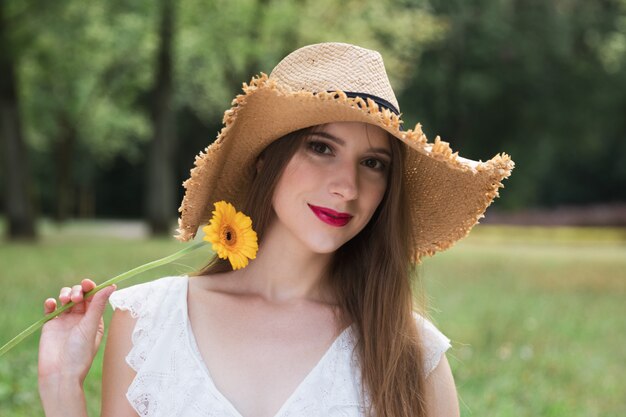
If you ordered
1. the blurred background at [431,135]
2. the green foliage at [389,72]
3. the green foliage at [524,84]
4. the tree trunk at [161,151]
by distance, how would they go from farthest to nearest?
the green foliage at [524,84]
the tree trunk at [161,151]
the green foliage at [389,72]
the blurred background at [431,135]

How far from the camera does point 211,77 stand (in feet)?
68.8

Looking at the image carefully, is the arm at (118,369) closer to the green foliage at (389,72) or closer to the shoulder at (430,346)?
the shoulder at (430,346)

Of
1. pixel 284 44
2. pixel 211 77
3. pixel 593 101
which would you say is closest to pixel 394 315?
pixel 284 44

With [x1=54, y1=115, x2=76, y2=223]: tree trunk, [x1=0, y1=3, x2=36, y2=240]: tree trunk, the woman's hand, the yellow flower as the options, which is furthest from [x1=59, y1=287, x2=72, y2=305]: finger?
[x1=54, y1=115, x2=76, y2=223]: tree trunk

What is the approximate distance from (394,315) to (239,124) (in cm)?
63

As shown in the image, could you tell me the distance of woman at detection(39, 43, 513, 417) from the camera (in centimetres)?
219

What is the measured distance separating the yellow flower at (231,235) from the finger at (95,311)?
267 mm

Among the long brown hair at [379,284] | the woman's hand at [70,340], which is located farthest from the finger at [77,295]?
the long brown hair at [379,284]

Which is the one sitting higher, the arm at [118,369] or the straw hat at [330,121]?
the straw hat at [330,121]

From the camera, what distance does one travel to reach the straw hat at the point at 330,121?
A: 7.14 feet

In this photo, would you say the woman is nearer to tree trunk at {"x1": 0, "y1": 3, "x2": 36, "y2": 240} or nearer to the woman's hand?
the woman's hand

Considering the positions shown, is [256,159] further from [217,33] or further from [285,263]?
[217,33]

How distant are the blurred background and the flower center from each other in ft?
2.53

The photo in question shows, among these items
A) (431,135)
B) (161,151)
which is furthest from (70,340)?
(431,135)
